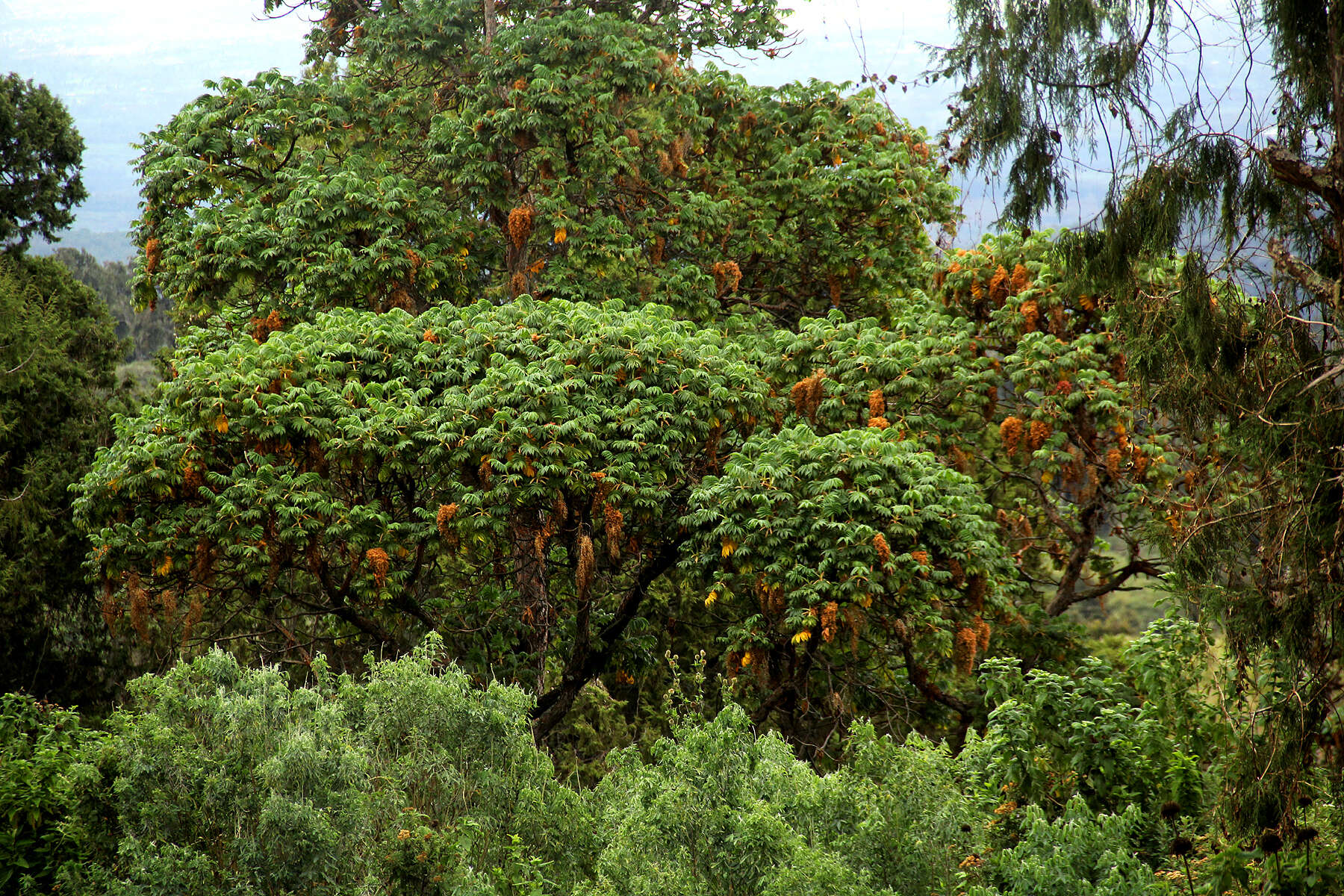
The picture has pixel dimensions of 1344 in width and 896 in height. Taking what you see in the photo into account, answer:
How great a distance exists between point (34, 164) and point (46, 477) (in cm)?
550

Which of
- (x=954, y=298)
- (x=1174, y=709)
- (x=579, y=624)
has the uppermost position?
(x=954, y=298)

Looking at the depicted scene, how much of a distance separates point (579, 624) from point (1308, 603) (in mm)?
6918

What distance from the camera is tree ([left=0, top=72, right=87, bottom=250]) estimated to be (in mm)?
16844

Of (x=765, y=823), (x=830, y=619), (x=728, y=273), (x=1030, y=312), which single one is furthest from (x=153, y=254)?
(x=765, y=823)

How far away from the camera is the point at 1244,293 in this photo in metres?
6.21

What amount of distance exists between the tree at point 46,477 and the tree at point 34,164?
914 mm

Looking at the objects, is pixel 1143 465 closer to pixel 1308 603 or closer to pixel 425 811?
pixel 1308 603

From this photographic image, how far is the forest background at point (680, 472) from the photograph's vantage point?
575 centimetres

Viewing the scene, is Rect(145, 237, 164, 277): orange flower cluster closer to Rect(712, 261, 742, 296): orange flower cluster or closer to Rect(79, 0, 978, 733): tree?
Rect(79, 0, 978, 733): tree

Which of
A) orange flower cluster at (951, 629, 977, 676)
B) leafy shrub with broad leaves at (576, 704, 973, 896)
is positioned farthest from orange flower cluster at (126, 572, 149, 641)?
orange flower cluster at (951, 629, 977, 676)

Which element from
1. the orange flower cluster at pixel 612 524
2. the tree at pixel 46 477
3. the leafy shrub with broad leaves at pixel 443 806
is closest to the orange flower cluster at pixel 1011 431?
the orange flower cluster at pixel 612 524

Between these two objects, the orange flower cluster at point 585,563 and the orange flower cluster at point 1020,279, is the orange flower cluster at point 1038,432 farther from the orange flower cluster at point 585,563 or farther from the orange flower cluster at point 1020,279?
the orange flower cluster at point 585,563

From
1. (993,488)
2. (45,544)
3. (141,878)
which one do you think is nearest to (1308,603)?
(141,878)

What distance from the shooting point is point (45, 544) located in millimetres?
14531
